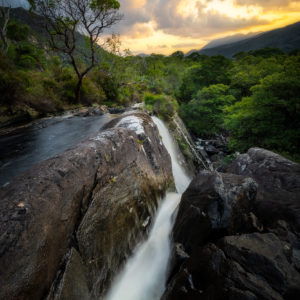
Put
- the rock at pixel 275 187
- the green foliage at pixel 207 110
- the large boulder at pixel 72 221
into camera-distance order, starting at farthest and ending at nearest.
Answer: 1. the green foliage at pixel 207 110
2. the rock at pixel 275 187
3. the large boulder at pixel 72 221

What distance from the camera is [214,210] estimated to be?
10.2 feet

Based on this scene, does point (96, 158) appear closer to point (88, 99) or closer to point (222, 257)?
point (222, 257)

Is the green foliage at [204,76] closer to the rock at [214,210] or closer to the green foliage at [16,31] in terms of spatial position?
the rock at [214,210]

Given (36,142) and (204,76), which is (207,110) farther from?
(36,142)

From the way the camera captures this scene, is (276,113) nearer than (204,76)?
Yes

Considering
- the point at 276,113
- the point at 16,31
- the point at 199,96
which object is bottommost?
the point at 199,96

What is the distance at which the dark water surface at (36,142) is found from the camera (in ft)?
16.5

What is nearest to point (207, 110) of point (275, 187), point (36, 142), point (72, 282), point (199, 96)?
point (199, 96)

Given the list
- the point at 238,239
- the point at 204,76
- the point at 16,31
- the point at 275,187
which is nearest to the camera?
the point at 238,239

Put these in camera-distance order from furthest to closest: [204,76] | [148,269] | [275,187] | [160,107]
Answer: [204,76], [160,107], [275,187], [148,269]

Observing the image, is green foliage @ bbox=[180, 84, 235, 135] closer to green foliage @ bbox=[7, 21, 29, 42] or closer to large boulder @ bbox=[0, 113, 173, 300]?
large boulder @ bbox=[0, 113, 173, 300]

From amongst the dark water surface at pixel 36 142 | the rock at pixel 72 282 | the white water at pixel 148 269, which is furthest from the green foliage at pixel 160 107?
the rock at pixel 72 282

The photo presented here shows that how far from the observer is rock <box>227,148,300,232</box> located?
3.60m

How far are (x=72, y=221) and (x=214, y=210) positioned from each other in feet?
8.27
